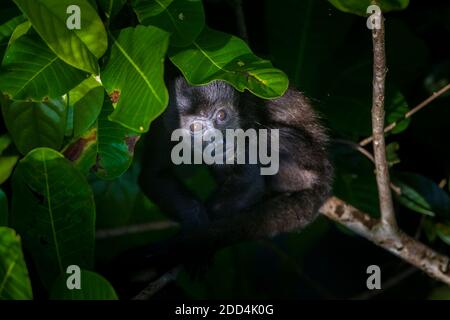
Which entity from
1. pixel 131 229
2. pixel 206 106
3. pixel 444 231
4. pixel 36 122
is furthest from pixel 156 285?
pixel 444 231

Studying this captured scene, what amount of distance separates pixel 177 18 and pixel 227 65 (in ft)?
0.68

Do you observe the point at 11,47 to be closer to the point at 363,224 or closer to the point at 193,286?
the point at 363,224

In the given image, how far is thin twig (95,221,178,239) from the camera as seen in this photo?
3.46 m

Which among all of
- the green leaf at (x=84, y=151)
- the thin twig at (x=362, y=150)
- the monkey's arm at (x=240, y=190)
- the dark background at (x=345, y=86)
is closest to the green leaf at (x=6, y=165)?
the green leaf at (x=84, y=151)

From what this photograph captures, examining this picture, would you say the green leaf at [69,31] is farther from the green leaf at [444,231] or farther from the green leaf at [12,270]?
the green leaf at [444,231]

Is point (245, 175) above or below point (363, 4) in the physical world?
below

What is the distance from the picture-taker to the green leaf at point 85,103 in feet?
6.85

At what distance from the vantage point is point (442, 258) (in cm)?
287

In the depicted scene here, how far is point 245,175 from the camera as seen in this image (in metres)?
3.04

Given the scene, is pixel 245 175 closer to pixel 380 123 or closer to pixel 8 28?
pixel 380 123

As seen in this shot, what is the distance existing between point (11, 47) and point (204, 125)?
3.97ft

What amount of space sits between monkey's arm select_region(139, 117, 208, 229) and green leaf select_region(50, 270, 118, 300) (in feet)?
3.78

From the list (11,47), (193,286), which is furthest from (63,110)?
(193,286)

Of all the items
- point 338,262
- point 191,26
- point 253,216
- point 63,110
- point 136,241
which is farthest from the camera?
point 338,262
